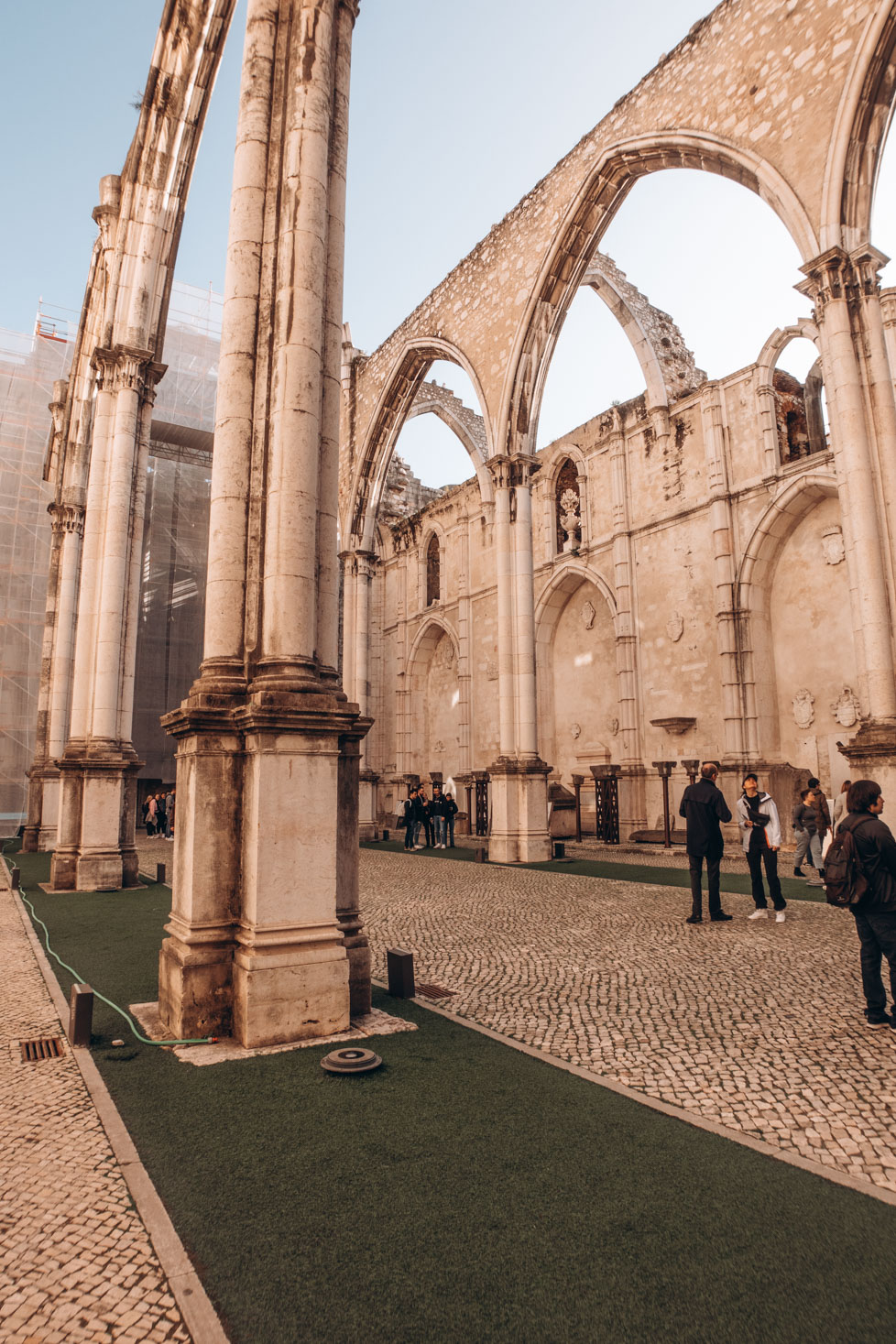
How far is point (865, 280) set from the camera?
8.63 metres

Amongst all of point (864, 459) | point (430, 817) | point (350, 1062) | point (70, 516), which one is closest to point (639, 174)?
point (864, 459)

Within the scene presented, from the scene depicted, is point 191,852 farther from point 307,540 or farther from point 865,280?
point 865,280

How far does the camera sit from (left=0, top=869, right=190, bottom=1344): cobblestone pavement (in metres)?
1.76

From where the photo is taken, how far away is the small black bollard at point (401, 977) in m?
4.57

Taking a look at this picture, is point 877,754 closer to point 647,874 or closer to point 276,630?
point 647,874

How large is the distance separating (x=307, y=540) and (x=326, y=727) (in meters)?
1.12

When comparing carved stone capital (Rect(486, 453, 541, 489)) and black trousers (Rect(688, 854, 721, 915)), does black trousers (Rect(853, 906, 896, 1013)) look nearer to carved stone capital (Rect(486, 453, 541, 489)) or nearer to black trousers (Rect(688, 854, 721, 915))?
black trousers (Rect(688, 854, 721, 915))

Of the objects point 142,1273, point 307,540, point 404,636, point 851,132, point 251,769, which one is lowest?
point 142,1273

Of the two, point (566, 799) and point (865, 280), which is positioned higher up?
point (865, 280)

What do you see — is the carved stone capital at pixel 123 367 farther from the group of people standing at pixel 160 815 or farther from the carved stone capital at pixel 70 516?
the group of people standing at pixel 160 815

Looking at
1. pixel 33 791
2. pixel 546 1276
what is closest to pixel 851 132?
pixel 546 1276

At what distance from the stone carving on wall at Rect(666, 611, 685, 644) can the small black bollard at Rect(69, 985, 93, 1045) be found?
574 inches

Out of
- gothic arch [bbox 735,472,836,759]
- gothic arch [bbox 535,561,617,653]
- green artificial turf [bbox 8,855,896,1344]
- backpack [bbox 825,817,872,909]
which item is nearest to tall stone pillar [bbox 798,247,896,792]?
backpack [bbox 825,817,872,909]

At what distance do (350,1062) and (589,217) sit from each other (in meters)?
14.1
